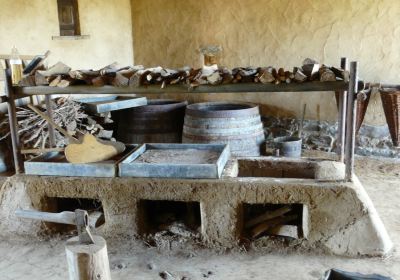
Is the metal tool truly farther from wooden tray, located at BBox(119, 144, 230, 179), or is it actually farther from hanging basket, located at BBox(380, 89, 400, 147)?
hanging basket, located at BBox(380, 89, 400, 147)

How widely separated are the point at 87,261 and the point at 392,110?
4010mm

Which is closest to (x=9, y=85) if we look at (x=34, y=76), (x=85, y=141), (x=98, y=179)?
(x=34, y=76)

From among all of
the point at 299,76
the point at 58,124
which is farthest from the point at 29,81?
the point at 299,76

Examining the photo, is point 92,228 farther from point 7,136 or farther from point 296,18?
point 296,18

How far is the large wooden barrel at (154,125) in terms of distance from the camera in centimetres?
473

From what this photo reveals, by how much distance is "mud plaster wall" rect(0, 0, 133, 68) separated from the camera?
422cm

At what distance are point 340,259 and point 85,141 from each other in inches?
79.1

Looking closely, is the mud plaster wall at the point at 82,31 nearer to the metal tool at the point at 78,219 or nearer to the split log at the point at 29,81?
the split log at the point at 29,81

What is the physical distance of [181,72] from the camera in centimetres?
296

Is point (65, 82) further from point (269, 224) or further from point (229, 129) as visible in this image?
point (269, 224)

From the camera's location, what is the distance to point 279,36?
543cm

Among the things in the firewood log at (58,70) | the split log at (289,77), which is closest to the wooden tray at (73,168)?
the firewood log at (58,70)

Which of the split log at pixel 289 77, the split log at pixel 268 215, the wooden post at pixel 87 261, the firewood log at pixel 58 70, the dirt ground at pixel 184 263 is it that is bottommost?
the dirt ground at pixel 184 263

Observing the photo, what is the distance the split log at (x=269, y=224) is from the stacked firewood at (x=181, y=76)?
41.0 inches
